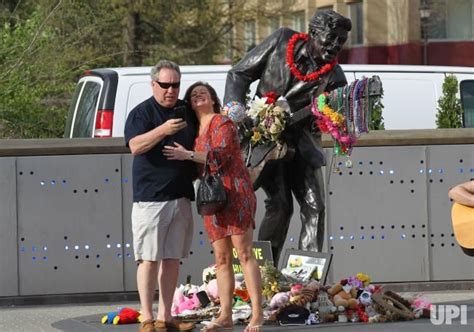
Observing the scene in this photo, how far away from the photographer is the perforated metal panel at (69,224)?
→ 36.0 ft

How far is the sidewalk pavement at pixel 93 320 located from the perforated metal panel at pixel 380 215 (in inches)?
13.9

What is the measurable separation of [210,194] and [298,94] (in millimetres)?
1509

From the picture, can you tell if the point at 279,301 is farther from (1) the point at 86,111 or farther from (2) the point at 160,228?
(1) the point at 86,111

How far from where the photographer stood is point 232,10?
30.5m

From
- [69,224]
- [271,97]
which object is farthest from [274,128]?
[69,224]

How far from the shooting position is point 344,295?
30.8 feet

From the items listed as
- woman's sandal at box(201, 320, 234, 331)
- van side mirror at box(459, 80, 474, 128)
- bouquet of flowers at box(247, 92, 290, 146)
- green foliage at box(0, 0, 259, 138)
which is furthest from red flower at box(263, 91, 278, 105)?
green foliage at box(0, 0, 259, 138)

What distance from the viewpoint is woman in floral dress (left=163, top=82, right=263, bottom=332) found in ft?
27.5

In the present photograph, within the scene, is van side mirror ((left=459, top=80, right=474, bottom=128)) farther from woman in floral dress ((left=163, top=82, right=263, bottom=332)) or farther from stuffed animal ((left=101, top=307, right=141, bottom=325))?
woman in floral dress ((left=163, top=82, right=263, bottom=332))

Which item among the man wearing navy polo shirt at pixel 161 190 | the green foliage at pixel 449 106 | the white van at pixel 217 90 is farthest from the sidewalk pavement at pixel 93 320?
the white van at pixel 217 90

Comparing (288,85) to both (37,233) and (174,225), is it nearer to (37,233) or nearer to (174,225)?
(174,225)

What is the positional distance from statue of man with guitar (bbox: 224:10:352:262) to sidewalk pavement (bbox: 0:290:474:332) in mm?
897

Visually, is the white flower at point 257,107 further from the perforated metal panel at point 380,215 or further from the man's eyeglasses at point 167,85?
the perforated metal panel at point 380,215

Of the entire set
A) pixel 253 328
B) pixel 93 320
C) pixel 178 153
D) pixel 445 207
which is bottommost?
pixel 93 320
